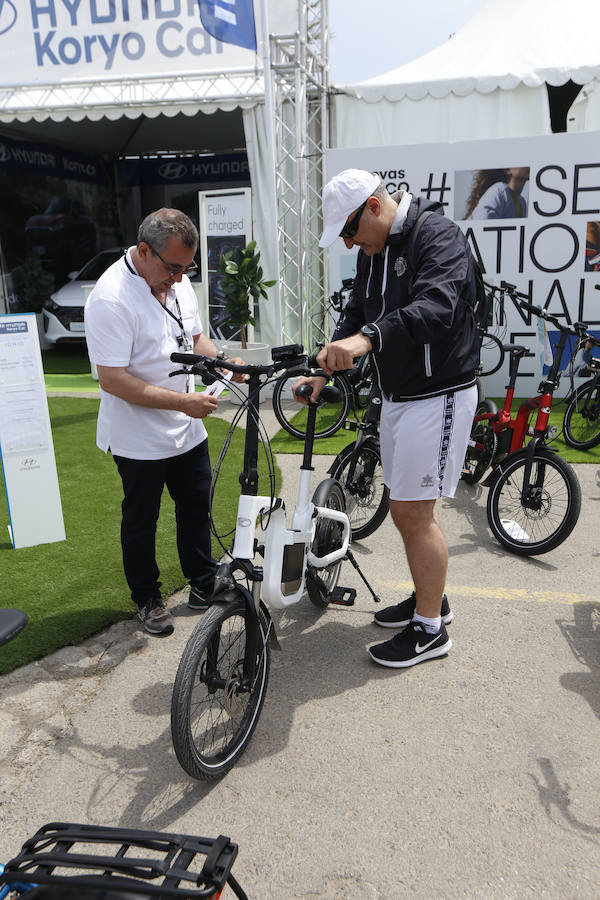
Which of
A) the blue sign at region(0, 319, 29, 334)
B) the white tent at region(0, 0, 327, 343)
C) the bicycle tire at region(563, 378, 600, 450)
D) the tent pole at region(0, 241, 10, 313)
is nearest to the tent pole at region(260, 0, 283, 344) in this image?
the white tent at region(0, 0, 327, 343)

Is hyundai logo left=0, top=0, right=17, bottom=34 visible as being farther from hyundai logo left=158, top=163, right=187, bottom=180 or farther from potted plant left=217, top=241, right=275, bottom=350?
hyundai logo left=158, top=163, right=187, bottom=180

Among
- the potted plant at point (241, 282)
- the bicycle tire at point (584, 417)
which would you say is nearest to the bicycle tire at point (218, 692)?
the bicycle tire at point (584, 417)

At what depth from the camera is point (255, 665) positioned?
2668 millimetres

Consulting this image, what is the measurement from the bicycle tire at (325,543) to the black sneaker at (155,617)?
2.34 feet

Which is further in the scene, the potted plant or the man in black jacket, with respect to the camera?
the potted plant

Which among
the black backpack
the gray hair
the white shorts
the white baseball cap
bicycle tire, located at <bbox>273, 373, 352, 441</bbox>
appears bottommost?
bicycle tire, located at <bbox>273, 373, 352, 441</bbox>

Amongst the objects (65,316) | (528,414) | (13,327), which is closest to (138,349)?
Answer: (13,327)

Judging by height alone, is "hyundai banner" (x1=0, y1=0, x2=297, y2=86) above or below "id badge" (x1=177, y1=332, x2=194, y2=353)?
above

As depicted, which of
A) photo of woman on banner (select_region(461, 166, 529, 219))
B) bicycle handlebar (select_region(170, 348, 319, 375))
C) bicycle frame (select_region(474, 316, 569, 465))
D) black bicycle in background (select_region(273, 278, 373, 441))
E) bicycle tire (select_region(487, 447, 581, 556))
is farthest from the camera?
photo of woman on banner (select_region(461, 166, 529, 219))

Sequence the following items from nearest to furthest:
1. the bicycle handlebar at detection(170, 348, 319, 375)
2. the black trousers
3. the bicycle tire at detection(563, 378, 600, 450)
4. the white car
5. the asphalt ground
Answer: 1. the asphalt ground
2. the bicycle handlebar at detection(170, 348, 319, 375)
3. the black trousers
4. the bicycle tire at detection(563, 378, 600, 450)
5. the white car

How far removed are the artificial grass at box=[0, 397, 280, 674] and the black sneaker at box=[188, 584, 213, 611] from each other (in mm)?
259

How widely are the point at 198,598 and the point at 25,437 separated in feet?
5.43

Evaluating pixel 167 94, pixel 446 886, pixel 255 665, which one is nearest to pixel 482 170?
pixel 167 94

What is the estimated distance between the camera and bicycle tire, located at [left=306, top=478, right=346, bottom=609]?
133 inches
